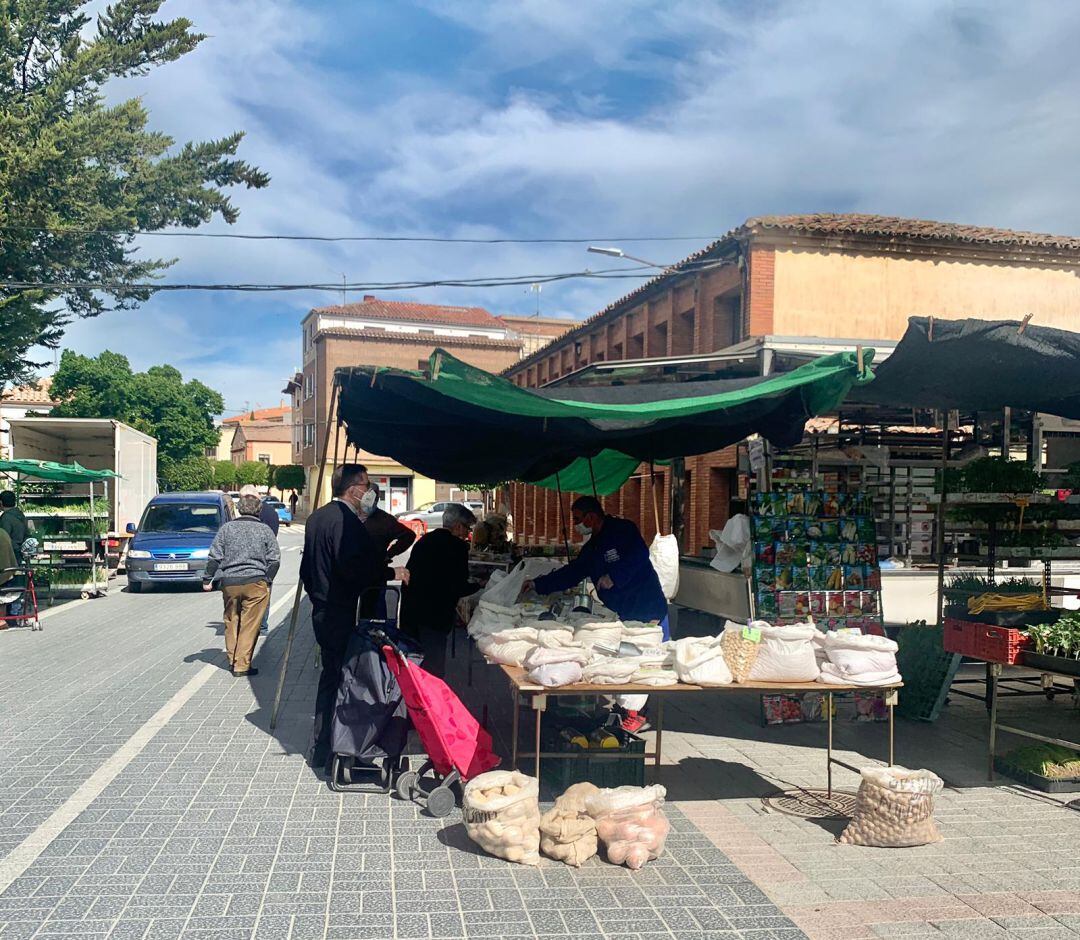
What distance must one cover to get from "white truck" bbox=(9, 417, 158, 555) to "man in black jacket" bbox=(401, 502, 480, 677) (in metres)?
12.9

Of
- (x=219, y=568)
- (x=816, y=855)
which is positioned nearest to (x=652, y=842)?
(x=816, y=855)

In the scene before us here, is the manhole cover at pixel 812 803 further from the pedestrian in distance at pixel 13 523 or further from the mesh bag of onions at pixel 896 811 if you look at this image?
the pedestrian in distance at pixel 13 523

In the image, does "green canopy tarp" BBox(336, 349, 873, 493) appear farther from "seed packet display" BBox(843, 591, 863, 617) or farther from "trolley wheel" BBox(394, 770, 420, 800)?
"trolley wheel" BBox(394, 770, 420, 800)

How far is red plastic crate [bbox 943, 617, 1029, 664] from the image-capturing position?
5.97m

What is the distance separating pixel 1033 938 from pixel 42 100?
2004cm

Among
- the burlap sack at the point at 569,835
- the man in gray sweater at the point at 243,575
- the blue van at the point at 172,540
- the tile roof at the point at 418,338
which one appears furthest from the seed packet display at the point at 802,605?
the tile roof at the point at 418,338

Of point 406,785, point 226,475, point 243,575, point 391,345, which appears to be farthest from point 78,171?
point 226,475

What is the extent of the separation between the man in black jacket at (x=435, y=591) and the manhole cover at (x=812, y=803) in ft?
8.59

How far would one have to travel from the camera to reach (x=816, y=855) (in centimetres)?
485

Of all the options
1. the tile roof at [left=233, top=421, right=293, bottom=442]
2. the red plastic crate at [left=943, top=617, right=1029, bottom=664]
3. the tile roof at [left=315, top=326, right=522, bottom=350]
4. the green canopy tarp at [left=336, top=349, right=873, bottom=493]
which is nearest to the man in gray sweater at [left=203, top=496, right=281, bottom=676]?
the green canopy tarp at [left=336, top=349, right=873, bottom=493]

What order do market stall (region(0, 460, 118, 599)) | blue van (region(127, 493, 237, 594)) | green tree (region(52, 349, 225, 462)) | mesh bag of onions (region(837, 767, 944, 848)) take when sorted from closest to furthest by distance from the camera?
mesh bag of onions (region(837, 767, 944, 848)) → market stall (region(0, 460, 118, 599)) → blue van (region(127, 493, 237, 594)) → green tree (region(52, 349, 225, 462))

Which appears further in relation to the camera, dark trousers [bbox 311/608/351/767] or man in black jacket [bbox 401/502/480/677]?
man in black jacket [bbox 401/502/480/677]

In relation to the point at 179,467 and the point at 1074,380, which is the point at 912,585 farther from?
the point at 179,467

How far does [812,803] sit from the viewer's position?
18.7ft
